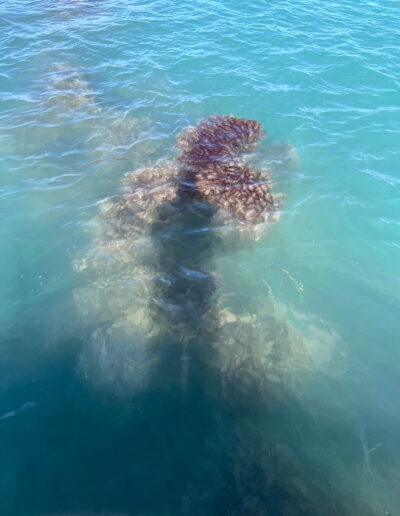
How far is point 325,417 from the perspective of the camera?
6.14 metres

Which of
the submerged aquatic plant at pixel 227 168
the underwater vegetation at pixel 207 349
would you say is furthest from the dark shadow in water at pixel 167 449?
the submerged aquatic plant at pixel 227 168

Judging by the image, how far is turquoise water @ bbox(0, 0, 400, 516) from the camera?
214 inches

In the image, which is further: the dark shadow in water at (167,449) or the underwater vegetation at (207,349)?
the underwater vegetation at (207,349)

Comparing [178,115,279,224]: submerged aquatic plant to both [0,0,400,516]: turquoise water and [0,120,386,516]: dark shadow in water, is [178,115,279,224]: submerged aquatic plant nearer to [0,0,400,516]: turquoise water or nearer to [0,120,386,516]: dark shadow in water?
[0,0,400,516]: turquoise water

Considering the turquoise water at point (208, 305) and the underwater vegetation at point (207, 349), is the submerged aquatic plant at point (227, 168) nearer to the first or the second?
the underwater vegetation at point (207, 349)

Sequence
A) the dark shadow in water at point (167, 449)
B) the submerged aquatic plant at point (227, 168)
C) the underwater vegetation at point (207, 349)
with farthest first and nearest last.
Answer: the submerged aquatic plant at point (227, 168) < the underwater vegetation at point (207, 349) < the dark shadow in water at point (167, 449)

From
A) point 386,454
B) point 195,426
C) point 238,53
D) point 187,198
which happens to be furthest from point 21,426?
point 238,53

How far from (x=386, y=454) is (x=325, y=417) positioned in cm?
106

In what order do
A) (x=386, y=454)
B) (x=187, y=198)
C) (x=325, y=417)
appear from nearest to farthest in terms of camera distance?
(x=386, y=454)
(x=325, y=417)
(x=187, y=198)

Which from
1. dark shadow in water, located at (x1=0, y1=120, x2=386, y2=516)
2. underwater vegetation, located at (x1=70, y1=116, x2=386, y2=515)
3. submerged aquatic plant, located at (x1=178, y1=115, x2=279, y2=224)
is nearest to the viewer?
dark shadow in water, located at (x1=0, y1=120, x2=386, y2=516)

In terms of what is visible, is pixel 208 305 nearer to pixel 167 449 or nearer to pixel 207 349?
pixel 207 349

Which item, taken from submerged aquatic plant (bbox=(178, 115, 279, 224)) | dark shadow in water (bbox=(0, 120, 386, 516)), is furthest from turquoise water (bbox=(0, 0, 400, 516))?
submerged aquatic plant (bbox=(178, 115, 279, 224))

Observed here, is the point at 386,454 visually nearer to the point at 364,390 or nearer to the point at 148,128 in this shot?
the point at 364,390

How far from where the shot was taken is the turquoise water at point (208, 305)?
543cm
